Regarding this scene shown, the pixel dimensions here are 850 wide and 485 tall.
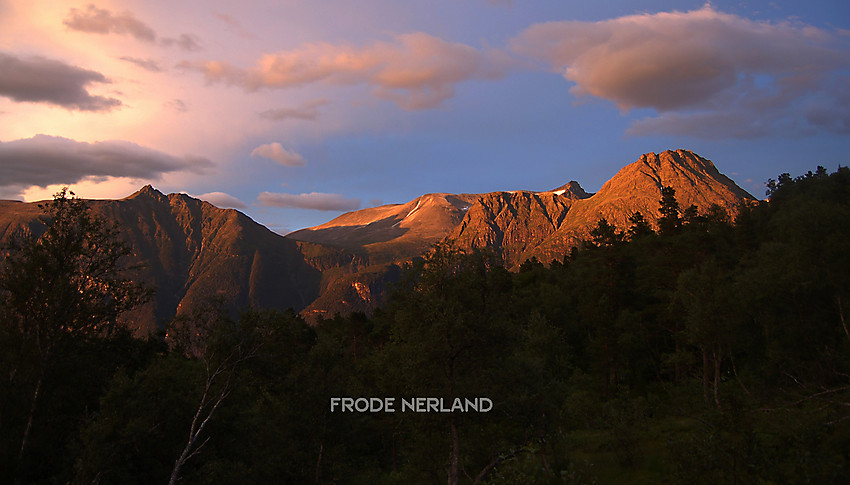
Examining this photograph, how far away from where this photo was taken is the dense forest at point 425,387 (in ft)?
67.7

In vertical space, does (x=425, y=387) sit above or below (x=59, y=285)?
below

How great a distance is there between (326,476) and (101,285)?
82.4 feet

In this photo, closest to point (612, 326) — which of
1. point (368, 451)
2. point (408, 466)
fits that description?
point (368, 451)

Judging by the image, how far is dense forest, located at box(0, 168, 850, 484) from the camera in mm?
20648

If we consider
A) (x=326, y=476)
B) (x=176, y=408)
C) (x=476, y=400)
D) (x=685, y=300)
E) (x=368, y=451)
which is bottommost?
(x=368, y=451)

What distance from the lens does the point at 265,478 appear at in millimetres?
37344

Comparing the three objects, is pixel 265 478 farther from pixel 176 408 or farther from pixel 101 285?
pixel 101 285

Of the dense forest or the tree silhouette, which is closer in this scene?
the dense forest

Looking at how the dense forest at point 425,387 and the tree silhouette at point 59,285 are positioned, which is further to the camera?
the tree silhouette at point 59,285

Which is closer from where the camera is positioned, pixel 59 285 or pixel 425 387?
pixel 425 387

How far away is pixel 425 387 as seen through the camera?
1004 inches

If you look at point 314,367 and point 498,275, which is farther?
point 314,367

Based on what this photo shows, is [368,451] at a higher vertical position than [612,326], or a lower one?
lower

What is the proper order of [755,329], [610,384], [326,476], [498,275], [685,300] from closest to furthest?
[498,275] → [326,476] → [685,300] → [755,329] → [610,384]
